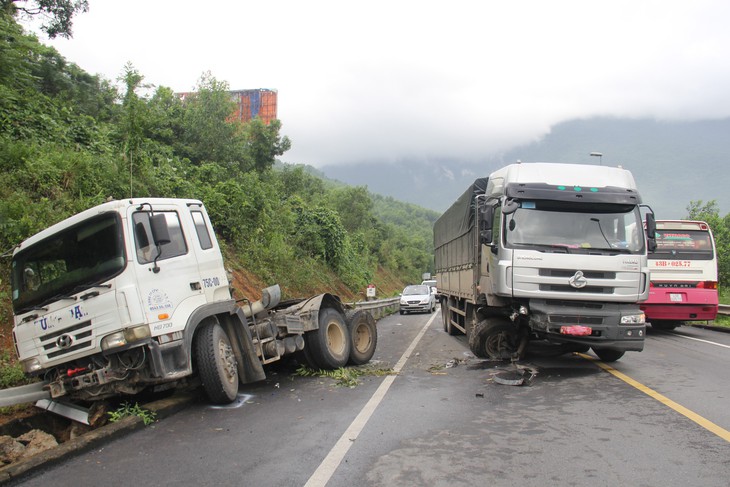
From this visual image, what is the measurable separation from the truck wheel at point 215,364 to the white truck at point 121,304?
0.04ft

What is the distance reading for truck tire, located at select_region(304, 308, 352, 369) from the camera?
876cm

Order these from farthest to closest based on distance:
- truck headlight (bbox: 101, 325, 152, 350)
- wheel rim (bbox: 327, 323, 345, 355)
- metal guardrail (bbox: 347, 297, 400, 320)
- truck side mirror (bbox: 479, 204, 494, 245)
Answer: metal guardrail (bbox: 347, 297, 400, 320)
wheel rim (bbox: 327, 323, 345, 355)
truck side mirror (bbox: 479, 204, 494, 245)
truck headlight (bbox: 101, 325, 152, 350)

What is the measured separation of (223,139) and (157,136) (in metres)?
3.31

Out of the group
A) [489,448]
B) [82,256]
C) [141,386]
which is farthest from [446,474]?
[82,256]

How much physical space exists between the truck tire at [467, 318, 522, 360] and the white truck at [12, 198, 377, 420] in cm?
459

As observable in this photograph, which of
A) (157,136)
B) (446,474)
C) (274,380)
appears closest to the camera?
(446,474)

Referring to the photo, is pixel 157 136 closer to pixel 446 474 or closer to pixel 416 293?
pixel 416 293

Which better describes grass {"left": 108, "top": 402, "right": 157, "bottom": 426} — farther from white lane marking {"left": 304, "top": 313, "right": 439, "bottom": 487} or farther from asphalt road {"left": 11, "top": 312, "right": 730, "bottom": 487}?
white lane marking {"left": 304, "top": 313, "right": 439, "bottom": 487}

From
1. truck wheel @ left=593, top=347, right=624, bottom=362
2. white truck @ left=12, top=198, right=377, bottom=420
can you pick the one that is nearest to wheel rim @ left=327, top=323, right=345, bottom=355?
white truck @ left=12, top=198, right=377, bottom=420

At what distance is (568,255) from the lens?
27.3 ft

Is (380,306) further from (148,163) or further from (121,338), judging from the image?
(121,338)

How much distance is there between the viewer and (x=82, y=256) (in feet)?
20.0

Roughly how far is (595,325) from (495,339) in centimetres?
203

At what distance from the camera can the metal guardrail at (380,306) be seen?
74.3 feet
